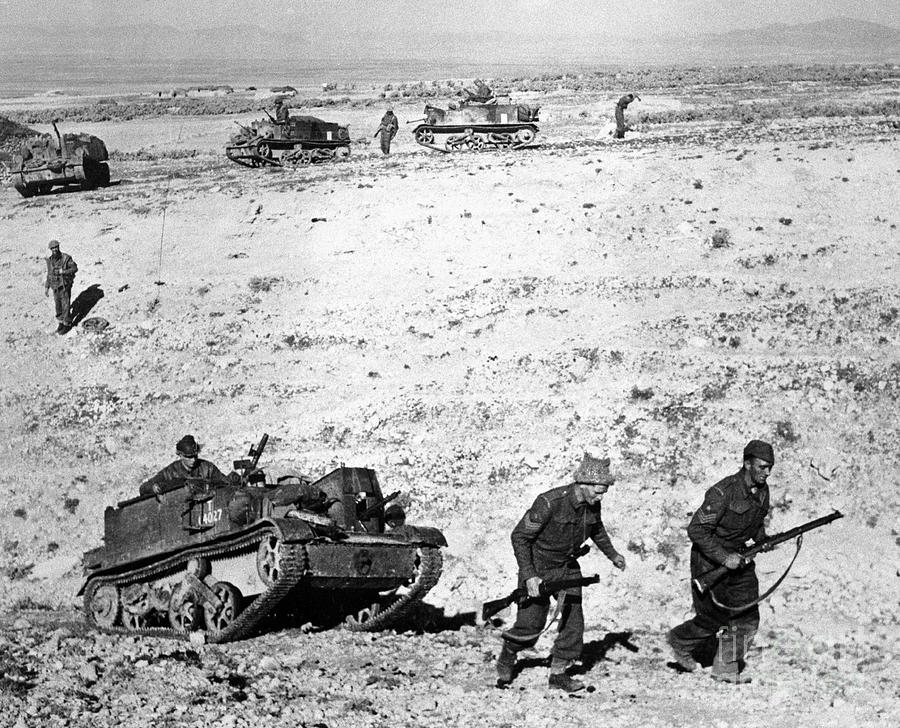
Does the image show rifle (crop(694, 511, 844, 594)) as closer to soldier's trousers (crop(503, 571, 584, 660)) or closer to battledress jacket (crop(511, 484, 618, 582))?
battledress jacket (crop(511, 484, 618, 582))

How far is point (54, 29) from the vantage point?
185 metres

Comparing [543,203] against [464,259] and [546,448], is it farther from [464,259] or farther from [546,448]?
[546,448]

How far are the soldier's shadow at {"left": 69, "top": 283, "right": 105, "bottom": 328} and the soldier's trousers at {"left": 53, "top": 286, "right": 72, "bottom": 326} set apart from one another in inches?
10.7

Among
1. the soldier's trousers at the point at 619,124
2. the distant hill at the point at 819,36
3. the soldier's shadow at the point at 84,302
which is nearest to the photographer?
the soldier's shadow at the point at 84,302

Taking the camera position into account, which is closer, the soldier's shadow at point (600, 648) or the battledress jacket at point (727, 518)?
the battledress jacket at point (727, 518)

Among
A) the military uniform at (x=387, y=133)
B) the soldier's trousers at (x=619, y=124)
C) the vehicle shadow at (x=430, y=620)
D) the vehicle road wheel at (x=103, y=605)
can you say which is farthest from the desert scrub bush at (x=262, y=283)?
the soldier's trousers at (x=619, y=124)

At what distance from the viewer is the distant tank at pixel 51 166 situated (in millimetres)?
33000

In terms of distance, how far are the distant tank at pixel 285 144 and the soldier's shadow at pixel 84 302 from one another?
39.4ft

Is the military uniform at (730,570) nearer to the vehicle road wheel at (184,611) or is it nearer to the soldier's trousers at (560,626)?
the soldier's trousers at (560,626)

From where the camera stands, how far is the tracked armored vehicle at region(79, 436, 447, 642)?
1149cm

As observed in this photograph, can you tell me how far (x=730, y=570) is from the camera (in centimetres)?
970

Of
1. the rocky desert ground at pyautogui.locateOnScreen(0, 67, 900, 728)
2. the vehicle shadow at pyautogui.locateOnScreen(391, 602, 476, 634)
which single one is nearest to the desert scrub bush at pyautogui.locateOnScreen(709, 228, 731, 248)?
the rocky desert ground at pyautogui.locateOnScreen(0, 67, 900, 728)

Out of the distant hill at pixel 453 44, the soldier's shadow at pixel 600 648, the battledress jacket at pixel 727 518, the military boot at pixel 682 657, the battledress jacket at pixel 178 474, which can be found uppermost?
the distant hill at pixel 453 44

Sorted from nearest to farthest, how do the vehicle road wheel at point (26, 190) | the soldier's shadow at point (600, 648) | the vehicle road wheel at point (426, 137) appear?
the soldier's shadow at point (600, 648), the vehicle road wheel at point (26, 190), the vehicle road wheel at point (426, 137)
